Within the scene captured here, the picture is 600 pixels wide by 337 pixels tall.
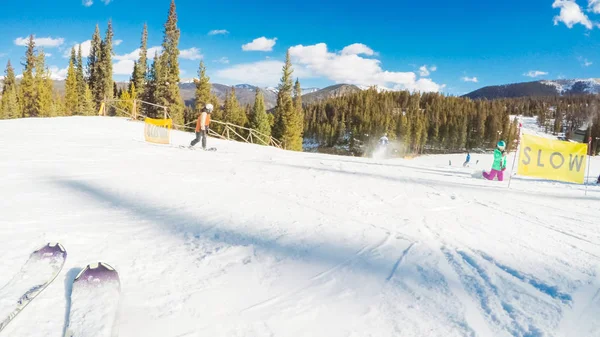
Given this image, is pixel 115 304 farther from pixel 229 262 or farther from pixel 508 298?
pixel 508 298

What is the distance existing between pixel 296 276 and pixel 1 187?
5512 millimetres

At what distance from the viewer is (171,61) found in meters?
40.2

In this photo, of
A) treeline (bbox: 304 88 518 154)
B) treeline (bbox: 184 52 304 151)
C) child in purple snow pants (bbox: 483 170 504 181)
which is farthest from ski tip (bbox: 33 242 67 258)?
treeline (bbox: 304 88 518 154)

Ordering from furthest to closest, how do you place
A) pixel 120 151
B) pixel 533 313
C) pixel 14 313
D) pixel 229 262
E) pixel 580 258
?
1. pixel 120 151
2. pixel 580 258
3. pixel 229 262
4. pixel 533 313
5. pixel 14 313

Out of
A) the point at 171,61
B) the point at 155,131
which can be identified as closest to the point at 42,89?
the point at 171,61

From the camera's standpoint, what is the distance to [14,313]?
7.61 feet

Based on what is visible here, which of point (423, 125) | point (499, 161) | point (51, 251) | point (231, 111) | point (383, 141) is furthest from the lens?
point (423, 125)

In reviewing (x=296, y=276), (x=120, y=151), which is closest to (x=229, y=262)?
(x=296, y=276)

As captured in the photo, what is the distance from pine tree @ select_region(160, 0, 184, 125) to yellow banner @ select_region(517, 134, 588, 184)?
37441mm

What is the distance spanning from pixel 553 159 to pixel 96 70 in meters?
60.9

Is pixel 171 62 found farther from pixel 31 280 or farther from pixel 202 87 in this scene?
pixel 31 280

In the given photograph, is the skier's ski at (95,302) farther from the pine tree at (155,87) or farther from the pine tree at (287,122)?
the pine tree at (287,122)

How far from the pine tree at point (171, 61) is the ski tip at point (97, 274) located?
39.5 meters

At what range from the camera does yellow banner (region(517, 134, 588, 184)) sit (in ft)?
33.3
